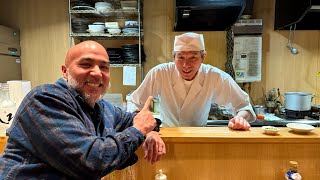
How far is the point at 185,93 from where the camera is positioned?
1.98 m

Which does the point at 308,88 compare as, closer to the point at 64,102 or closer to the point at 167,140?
the point at 167,140

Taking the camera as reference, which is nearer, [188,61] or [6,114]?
[6,114]

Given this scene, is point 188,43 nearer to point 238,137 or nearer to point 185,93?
point 185,93

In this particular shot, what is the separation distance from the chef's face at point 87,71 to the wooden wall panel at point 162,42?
2.37 m

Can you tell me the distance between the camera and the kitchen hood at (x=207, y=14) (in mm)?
2531

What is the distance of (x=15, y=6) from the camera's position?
11.2ft

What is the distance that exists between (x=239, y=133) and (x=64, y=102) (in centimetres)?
85

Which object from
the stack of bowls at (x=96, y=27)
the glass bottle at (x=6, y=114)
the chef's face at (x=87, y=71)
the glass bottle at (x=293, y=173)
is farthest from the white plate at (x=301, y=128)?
the stack of bowls at (x=96, y=27)

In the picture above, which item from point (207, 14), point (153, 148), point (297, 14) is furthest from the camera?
point (207, 14)

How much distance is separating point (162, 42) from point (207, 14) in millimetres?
695

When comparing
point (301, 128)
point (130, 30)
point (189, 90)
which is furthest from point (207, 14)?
point (301, 128)

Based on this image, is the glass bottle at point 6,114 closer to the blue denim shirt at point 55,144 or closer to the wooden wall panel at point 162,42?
the blue denim shirt at point 55,144

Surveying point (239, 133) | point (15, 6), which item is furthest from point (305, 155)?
point (15, 6)

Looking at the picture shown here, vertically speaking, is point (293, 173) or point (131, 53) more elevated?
point (131, 53)
